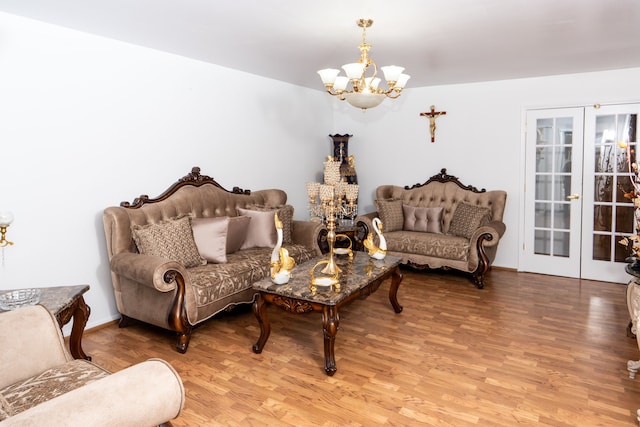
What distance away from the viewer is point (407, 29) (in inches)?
125

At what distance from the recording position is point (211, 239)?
3.77 metres

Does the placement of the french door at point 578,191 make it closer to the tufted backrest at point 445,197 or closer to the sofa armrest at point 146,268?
the tufted backrest at point 445,197

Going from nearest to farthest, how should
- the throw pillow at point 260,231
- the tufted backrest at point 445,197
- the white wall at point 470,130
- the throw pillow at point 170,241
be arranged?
the throw pillow at point 170,241 → the throw pillow at point 260,231 → the white wall at point 470,130 → the tufted backrest at point 445,197

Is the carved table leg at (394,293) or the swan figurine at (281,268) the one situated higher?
the swan figurine at (281,268)

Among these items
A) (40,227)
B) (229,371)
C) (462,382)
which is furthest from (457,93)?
(40,227)

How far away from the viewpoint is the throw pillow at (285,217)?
14.8 feet

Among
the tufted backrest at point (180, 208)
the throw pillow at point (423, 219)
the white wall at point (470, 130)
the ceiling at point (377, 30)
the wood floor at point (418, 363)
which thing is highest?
the ceiling at point (377, 30)

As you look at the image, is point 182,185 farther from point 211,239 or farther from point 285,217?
point 285,217

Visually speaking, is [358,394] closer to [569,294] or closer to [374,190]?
[569,294]

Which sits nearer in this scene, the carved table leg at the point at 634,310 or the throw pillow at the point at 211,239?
the carved table leg at the point at 634,310

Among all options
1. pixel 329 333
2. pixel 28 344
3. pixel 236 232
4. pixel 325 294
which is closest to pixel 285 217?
pixel 236 232

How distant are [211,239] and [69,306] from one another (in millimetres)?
1444

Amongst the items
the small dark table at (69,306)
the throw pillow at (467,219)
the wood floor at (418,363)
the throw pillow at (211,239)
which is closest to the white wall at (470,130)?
the throw pillow at (467,219)

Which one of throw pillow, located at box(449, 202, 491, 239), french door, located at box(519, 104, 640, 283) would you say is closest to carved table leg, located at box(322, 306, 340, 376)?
throw pillow, located at box(449, 202, 491, 239)
